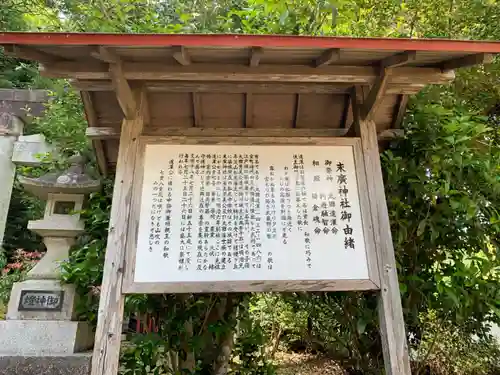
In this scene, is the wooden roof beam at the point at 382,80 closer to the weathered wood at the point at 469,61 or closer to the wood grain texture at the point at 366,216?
the wood grain texture at the point at 366,216

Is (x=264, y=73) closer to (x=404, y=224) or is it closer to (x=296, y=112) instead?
(x=296, y=112)

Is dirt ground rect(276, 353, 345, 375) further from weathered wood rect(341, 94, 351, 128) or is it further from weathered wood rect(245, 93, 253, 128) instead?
weathered wood rect(245, 93, 253, 128)

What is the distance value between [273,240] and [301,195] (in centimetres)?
42

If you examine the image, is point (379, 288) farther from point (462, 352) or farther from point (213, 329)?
point (462, 352)

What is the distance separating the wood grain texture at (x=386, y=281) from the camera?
243cm

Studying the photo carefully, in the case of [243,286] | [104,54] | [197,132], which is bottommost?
[243,286]

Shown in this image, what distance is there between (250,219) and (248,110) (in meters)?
1.07

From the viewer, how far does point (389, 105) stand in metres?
3.28

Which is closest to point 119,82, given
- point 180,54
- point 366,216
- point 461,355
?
point 180,54

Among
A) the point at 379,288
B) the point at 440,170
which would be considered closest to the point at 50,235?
the point at 379,288

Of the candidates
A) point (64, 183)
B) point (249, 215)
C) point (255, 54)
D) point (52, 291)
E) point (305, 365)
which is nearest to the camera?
point (255, 54)

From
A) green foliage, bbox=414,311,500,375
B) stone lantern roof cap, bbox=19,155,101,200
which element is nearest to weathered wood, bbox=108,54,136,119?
stone lantern roof cap, bbox=19,155,101,200

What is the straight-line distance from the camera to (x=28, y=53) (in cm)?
238

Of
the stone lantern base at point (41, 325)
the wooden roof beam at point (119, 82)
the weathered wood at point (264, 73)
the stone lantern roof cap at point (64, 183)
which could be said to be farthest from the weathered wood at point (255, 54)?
the stone lantern base at point (41, 325)
